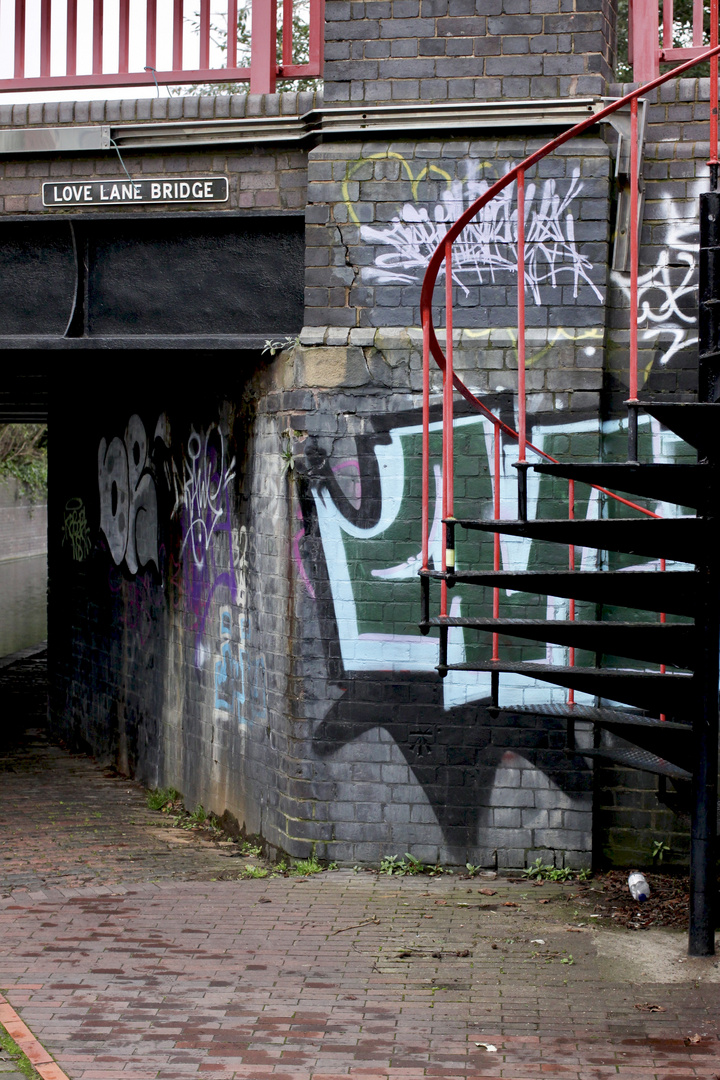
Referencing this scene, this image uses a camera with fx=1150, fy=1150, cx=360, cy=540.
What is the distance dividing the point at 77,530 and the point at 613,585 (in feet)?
21.4

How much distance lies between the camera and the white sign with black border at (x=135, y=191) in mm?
6641

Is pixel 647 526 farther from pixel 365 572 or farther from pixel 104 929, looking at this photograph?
pixel 104 929

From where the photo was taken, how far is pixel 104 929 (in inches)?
215

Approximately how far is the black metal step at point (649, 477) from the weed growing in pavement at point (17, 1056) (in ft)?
9.42

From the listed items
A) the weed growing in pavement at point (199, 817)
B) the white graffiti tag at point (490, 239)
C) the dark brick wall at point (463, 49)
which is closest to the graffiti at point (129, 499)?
the weed growing in pavement at point (199, 817)

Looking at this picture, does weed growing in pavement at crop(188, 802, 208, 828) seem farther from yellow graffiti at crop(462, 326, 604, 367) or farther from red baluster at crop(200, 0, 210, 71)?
red baluster at crop(200, 0, 210, 71)

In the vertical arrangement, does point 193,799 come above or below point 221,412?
below

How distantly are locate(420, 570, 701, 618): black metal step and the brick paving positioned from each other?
157cm

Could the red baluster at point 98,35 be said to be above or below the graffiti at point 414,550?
above

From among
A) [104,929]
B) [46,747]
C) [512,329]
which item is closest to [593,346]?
[512,329]

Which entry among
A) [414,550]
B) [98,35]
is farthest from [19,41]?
[414,550]

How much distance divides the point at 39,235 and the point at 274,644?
285cm

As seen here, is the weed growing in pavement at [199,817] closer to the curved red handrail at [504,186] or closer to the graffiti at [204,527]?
the graffiti at [204,527]

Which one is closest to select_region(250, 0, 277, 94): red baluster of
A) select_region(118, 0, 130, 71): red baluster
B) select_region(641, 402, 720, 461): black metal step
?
select_region(118, 0, 130, 71): red baluster
